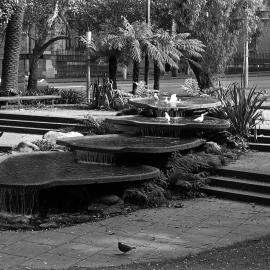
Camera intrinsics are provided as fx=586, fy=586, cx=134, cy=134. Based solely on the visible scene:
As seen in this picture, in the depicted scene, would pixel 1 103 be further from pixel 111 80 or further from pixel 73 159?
pixel 73 159

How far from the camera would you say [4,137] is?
52.4ft

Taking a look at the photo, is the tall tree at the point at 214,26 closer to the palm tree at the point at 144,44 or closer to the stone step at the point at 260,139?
the palm tree at the point at 144,44

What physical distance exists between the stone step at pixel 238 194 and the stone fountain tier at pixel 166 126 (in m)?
1.69

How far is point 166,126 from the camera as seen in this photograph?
11.3 m

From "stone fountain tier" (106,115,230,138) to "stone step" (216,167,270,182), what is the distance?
1.24m

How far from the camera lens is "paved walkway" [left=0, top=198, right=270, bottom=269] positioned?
6.50 m

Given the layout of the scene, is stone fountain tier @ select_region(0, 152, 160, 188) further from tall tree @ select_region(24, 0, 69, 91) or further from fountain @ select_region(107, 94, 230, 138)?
tall tree @ select_region(24, 0, 69, 91)

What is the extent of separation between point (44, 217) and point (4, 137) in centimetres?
801

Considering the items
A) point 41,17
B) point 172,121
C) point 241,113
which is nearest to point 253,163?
point 241,113

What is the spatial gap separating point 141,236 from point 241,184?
9.18 ft

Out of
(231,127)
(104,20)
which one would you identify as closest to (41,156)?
(231,127)

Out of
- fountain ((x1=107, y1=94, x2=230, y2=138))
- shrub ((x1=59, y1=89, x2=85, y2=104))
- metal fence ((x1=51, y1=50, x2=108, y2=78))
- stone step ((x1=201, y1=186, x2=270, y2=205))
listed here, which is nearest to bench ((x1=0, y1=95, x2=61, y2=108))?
shrub ((x1=59, y1=89, x2=85, y2=104))

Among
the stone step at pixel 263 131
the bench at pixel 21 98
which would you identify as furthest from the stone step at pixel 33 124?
the stone step at pixel 263 131

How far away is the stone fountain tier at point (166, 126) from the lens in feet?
36.7
